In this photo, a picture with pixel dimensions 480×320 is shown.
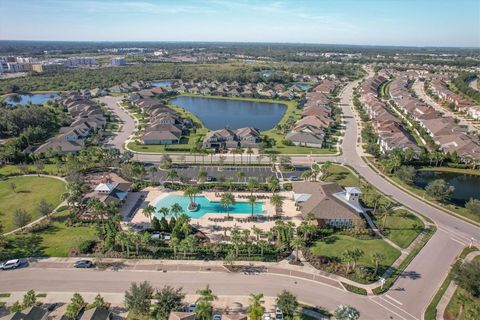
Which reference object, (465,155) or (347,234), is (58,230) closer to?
(347,234)

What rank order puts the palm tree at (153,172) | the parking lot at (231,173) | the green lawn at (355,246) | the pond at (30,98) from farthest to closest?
the pond at (30,98) → the parking lot at (231,173) → the palm tree at (153,172) → the green lawn at (355,246)

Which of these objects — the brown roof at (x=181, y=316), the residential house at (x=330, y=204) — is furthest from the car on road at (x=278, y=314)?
the residential house at (x=330, y=204)

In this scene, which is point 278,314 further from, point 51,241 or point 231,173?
point 231,173

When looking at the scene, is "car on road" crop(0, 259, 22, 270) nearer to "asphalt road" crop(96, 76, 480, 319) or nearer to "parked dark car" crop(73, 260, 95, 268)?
"parked dark car" crop(73, 260, 95, 268)

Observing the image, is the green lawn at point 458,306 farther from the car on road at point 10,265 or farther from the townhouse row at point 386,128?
the car on road at point 10,265

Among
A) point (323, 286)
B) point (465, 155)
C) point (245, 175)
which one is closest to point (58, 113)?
point (245, 175)

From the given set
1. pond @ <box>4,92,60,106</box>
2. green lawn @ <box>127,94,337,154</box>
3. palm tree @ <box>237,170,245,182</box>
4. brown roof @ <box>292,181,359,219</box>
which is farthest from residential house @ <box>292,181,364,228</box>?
pond @ <box>4,92,60,106</box>
